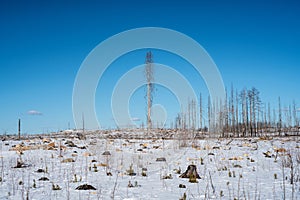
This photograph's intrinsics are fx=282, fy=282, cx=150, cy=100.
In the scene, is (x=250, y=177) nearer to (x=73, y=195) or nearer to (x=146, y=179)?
(x=146, y=179)

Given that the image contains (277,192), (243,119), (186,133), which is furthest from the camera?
(243,119)

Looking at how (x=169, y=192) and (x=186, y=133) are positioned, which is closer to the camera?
(x=169, y=192)

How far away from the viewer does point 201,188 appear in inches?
286

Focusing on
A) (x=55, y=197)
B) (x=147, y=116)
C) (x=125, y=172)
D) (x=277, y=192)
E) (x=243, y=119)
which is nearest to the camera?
(x=55, y=197)

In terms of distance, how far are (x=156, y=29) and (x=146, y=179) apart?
29.9 feet

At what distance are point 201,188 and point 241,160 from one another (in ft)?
21.4

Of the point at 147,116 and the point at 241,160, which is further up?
the point at 147,116

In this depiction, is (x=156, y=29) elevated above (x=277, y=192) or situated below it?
above

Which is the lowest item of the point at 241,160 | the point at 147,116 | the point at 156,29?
the point at 241,160

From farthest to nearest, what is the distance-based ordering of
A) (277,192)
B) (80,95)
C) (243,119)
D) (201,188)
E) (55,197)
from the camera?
1. (243,119)
2. (80,95)
3. (201,188)
4. (277,192)
5. (55,197)

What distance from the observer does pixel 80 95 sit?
12938mm

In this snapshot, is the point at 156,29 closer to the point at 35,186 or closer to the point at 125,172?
the point at 125,172

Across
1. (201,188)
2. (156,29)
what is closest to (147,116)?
(156,29)

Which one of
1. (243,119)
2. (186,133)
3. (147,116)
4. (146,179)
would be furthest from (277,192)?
(243,119)
